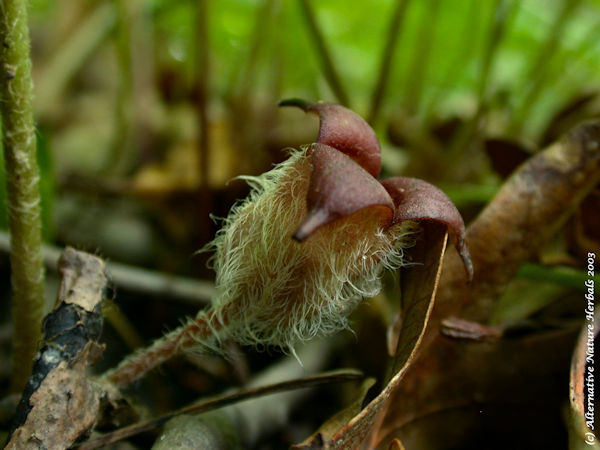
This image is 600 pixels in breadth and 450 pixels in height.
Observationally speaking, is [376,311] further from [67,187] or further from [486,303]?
[67,187]

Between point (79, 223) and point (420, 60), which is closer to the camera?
point (79, 223)

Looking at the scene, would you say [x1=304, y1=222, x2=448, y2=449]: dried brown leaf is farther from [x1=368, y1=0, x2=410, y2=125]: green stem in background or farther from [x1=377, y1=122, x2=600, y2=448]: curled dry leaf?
[x1=368, y1=0, x2=410, y2=125]: green stem in background

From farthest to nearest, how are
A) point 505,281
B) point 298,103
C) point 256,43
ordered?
point 256,43 → point 505,281 → point 298,103

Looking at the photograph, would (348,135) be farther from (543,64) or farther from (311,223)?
(543,64)

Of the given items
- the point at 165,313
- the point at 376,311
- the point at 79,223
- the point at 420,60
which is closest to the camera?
the point at 376,311

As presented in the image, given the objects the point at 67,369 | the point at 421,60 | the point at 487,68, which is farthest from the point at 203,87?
the point at 67,369

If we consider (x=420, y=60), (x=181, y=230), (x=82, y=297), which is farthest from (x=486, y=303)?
(x=420, y=60)

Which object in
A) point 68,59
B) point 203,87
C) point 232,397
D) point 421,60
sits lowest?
point 232,397
